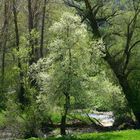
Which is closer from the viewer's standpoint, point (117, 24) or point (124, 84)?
point (124, 84)

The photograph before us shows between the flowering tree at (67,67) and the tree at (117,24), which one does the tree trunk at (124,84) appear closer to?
the tree at (117,24)

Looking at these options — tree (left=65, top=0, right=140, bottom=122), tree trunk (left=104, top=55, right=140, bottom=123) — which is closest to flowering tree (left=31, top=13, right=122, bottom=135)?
tree (left=65, top=0, right=140, bottom=122)

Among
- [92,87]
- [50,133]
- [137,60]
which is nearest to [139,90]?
[137,60]

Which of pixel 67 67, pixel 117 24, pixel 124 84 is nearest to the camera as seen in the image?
pixel 67 67

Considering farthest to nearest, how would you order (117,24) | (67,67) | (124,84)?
(117,24) < (124,84) < (67,67)

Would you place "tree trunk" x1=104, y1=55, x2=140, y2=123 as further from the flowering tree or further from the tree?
the flowering tree

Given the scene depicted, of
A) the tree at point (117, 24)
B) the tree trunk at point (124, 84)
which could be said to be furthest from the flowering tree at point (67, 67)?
the tree trunk at point (124, 84)

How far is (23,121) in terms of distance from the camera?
34.5 metres

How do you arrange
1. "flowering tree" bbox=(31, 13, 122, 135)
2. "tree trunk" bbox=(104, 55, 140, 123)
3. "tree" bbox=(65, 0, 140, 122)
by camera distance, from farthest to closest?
"tree" bbox=(65, 0, 140, 122) → "tree trunk" bbox=(104, 55, 140, 123) → "flowering tree" bbox=(31, 13, 122, 135)

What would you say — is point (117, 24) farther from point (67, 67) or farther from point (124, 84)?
point (67, 67)

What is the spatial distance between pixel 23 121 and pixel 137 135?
9463 millimetres

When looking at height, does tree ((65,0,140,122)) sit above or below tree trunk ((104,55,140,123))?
above

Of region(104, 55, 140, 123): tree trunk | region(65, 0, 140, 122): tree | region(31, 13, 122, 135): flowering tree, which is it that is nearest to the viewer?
region(31, 13, 122, 135): flowering tree

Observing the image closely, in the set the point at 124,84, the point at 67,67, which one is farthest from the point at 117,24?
the point at 67,67
